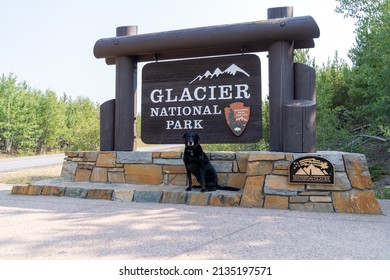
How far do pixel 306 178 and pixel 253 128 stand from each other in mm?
1418

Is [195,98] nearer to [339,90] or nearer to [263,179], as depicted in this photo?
[263,179]

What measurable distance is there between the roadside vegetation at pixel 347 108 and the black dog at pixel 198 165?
4.53 metres

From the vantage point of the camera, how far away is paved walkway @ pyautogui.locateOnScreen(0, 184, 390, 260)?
2.45 meters

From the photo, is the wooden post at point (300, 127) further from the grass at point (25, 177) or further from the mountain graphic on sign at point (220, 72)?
the grass at point (25, 177)

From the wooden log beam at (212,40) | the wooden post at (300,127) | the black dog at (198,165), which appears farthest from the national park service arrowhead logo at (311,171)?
the wooden log beam at (212,40)

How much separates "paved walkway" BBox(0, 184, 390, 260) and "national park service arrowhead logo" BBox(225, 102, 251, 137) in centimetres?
162

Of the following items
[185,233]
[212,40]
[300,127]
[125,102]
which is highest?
[212,40]

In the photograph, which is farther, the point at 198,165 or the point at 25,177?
the point at 25,177

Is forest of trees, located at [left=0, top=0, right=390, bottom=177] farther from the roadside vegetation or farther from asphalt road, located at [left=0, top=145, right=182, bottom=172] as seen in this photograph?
asphalt road, located at [left=0, top=145, right=182, bottom=172]

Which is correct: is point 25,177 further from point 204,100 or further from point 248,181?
point 248,181

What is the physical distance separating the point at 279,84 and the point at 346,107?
10.5m

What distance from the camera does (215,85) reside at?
5.53 m

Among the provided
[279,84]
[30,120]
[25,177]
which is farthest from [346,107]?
[30,120]

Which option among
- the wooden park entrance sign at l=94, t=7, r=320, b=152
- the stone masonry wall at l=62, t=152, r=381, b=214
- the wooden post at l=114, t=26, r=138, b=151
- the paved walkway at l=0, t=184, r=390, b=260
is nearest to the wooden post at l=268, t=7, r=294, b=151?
the wooden park entrance sign at l=94, t=7, r=320, b=152
